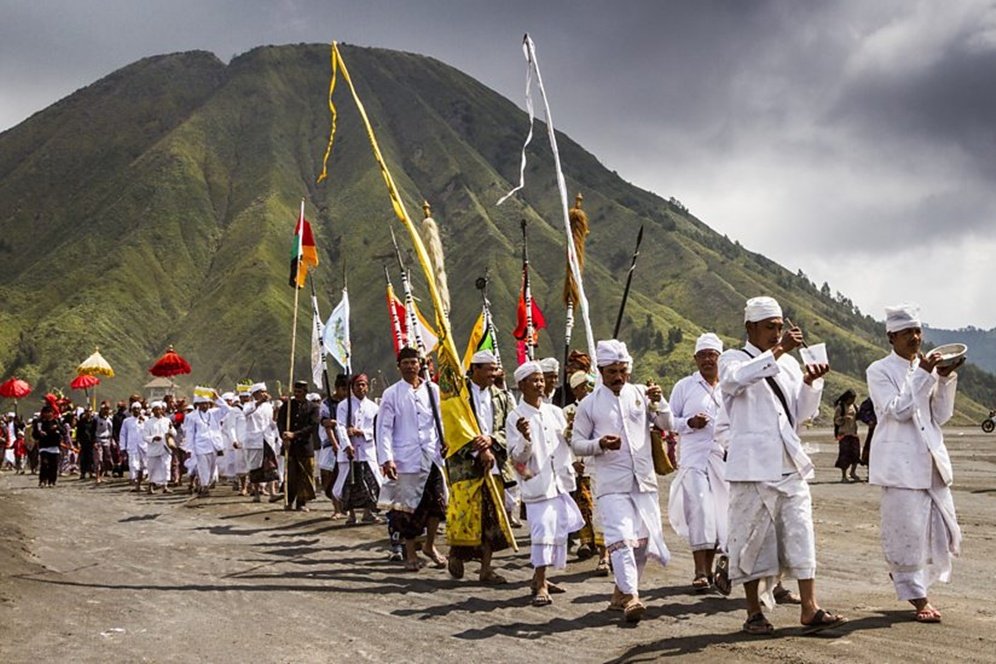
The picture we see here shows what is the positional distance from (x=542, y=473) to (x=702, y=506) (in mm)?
1364

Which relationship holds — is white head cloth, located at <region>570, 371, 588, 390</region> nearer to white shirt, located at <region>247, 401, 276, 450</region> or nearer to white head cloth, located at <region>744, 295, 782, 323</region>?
white head cloth, located at <region>744, 295, 782, 323</region>

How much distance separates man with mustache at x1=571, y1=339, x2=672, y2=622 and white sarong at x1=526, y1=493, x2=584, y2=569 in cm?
60

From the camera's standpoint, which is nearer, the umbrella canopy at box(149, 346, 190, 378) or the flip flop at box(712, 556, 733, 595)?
the flip flop at box(712, 556, 733, 595)

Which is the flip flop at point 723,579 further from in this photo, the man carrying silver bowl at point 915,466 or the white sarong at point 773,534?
the white sarong at point 773,534

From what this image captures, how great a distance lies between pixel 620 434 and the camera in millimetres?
7762

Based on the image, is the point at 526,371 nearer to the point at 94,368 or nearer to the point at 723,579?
the point at 723,579

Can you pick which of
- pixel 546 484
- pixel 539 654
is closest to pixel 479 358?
pixel 546 484

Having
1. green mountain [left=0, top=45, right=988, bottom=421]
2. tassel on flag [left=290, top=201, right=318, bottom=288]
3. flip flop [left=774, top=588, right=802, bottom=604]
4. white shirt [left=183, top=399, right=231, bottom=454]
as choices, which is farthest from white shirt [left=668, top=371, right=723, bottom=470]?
green mountain [left=0, top=45, right=988, bottom=421]

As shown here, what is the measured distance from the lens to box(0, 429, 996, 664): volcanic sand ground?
21.6 feet

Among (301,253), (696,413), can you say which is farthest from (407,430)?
(301,253)

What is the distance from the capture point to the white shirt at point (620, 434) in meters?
7.70

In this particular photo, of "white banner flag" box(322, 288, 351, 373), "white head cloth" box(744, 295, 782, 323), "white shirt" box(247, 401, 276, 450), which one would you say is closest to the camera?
"white head cloth" box(744, 295, 782, 323)

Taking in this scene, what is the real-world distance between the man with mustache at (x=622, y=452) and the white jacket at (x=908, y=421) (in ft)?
5.19

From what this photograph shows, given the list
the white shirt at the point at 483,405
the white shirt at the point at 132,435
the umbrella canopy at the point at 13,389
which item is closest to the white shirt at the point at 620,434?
the white shirt at the point at 483,405
